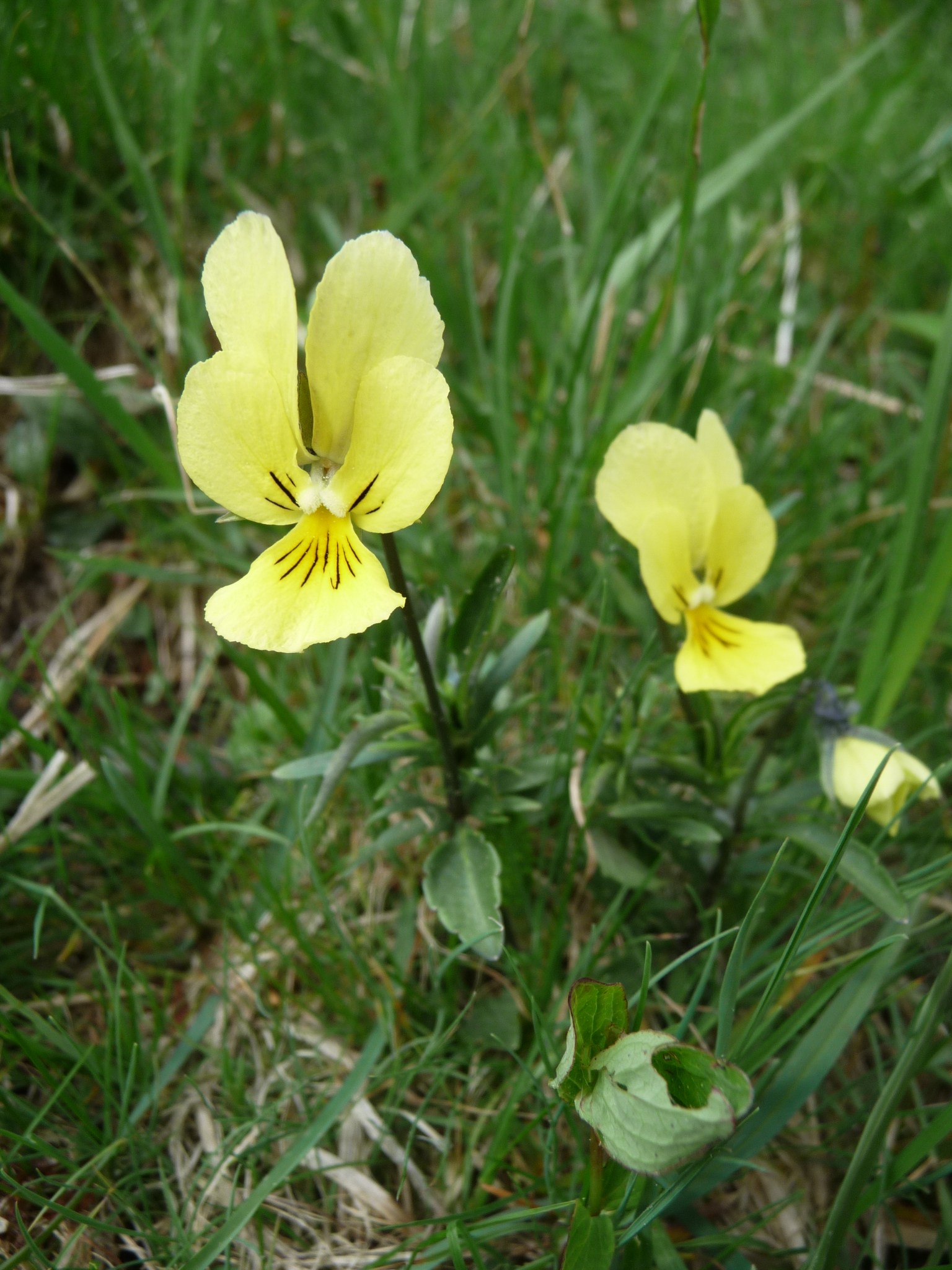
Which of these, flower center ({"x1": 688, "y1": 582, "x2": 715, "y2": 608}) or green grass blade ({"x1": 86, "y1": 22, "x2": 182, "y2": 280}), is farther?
green grass blade ({"x1": 86, "y1": 22, "x2": 182, "y2": 280})

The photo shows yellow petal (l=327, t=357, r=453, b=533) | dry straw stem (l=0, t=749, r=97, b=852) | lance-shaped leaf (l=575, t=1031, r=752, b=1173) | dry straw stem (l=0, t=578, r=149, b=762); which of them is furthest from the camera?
dry straw stem (l=0, t=578, r=149, b=762)

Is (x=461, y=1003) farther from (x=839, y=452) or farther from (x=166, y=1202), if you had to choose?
(x=839, y=452)

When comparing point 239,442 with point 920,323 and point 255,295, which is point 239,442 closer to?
point 255,295

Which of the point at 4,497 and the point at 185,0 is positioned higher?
the point at 185,0

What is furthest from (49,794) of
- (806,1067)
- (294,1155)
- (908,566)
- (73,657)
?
(908,566)

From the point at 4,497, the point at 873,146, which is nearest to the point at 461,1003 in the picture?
the point at 4,497

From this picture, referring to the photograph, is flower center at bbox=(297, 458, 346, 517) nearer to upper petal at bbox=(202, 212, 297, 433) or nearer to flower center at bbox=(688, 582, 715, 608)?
upper petal at bbox=(202, 212, 297, 433)

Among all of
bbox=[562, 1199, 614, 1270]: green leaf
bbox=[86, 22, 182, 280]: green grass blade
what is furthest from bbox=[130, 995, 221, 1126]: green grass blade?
bbox=[86, 22, 182, 280]: green grass blade
